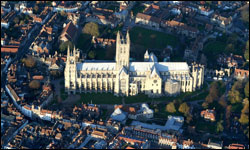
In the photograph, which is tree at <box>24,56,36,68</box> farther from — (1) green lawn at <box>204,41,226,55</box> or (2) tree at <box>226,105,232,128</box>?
(2) tree at <box>226,105,232,128</box>

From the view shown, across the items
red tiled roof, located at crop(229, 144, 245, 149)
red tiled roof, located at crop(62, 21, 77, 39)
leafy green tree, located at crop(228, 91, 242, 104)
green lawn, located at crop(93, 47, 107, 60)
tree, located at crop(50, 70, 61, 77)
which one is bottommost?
red tiled roof, located at crop(229, 144, 245, 149)

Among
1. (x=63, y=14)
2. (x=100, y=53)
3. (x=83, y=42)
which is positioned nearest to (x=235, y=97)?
(x=100, y=53)

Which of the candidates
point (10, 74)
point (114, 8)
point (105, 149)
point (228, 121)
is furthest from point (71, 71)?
point (114, 8)

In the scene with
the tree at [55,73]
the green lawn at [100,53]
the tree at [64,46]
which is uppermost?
the tree at [64,46]

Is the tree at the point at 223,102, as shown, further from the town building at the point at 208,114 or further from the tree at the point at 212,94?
the town building at the point at 208,114

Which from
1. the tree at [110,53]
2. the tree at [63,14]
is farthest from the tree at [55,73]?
the tree at [63,14]

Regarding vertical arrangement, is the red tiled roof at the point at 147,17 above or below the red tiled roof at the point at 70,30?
above

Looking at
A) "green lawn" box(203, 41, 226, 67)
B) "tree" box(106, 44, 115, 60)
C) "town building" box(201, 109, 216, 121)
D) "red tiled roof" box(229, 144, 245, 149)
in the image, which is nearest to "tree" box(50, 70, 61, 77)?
"tree" box(106, 44, 115, 60)
